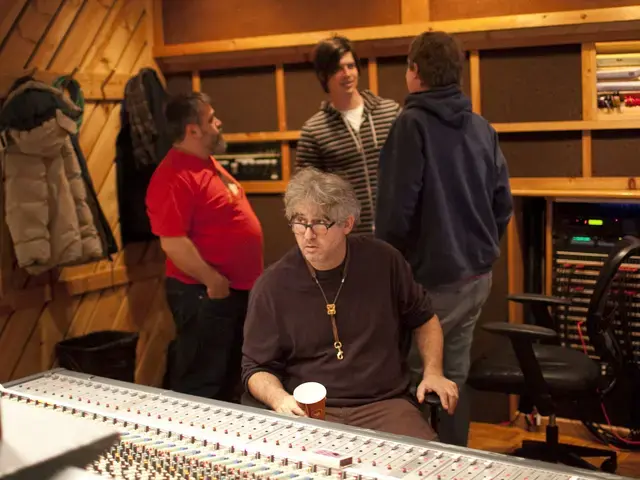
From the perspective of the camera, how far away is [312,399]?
2.06 m

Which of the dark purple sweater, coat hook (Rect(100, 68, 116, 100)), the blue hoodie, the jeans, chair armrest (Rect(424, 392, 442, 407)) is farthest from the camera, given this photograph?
coat hook (Rect(100, 68, 116, 100))

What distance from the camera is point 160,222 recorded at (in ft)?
11.5

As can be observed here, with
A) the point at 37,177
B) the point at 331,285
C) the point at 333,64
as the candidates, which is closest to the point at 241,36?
the point at 333,64

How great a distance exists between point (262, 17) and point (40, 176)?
1.51 m

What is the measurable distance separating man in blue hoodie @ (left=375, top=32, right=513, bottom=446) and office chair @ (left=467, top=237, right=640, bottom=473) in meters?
0.21

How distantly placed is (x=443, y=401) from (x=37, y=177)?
216cm

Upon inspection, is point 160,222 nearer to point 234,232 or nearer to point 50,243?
point 234,232

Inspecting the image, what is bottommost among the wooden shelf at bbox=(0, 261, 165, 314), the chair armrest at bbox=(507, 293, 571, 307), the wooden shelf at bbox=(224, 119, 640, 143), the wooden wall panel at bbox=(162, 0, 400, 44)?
the chair armrest at bbox=(507, 293, 571, 307)

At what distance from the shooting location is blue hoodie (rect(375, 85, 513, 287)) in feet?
9.31

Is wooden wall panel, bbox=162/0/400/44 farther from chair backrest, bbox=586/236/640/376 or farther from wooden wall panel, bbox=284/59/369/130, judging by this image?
chair backrest, bbox=586/236/640/376

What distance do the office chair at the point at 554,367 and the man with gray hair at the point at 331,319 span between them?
2.08ft

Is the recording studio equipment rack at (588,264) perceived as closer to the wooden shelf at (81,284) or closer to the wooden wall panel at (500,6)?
the wooden wall panel at (500,6)

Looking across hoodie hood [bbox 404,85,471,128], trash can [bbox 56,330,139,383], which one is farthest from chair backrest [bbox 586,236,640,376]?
trash can [bbox 56,330,139,383]

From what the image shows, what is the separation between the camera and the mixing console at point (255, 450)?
161cm
